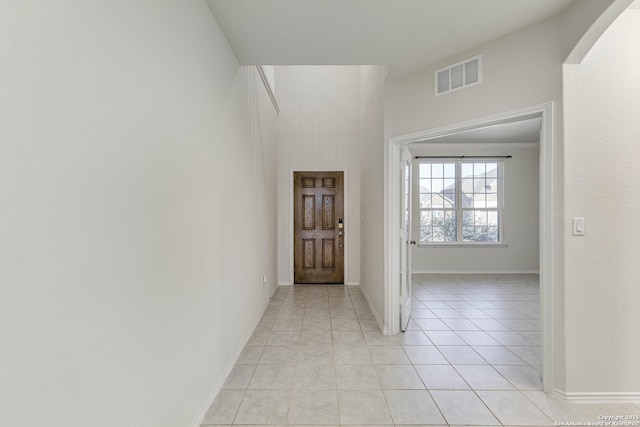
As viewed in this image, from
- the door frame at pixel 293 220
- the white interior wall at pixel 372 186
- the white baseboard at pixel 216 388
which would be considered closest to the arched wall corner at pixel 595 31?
the white interior wall at pixel 372 186

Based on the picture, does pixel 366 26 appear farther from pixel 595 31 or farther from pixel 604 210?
pixel 604 210

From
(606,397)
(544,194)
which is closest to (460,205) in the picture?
(544,194)

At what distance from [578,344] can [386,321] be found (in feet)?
4.98

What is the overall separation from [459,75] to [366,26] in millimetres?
940

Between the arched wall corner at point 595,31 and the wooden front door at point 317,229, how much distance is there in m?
3.56

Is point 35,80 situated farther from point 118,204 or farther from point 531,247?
point 531,247

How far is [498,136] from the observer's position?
5465mm

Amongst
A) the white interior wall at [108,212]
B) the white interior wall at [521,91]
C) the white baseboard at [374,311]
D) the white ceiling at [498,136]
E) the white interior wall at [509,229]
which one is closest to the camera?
the white interior wall at [108,212]

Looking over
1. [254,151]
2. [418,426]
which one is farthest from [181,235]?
[254,151]

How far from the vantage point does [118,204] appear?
41.8 inches

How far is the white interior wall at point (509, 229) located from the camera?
5965mm

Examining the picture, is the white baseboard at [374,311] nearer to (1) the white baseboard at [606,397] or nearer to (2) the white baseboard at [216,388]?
(2) the white baseboard at [216,388]

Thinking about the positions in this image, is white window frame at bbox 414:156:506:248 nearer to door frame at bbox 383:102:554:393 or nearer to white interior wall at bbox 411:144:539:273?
white interior wall at bbox 411:144:539:273

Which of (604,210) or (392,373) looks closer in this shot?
(604,210)
